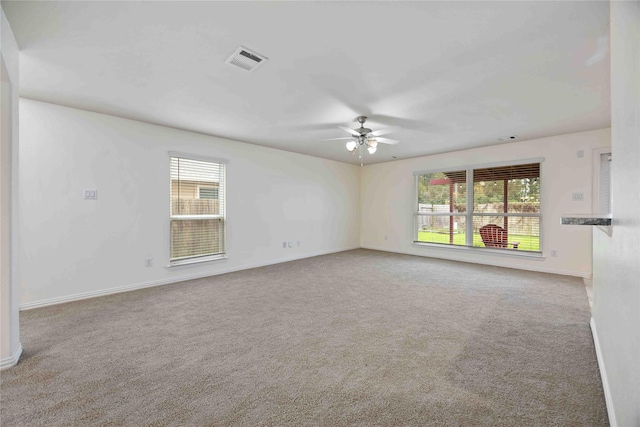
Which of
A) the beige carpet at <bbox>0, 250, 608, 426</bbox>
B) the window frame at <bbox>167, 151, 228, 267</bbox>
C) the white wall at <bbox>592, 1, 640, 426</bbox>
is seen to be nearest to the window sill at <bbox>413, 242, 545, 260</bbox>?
the beige carpet at <bbox>0, 250, 608, 426</bbox>

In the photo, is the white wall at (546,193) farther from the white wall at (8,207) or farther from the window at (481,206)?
the white wall at (8,207)

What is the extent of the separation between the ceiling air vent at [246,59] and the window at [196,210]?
2.46m

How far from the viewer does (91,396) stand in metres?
1.66

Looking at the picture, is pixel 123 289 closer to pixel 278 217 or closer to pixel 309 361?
pixel 278 217

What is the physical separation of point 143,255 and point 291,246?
9.42ft

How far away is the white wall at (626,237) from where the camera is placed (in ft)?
3.05

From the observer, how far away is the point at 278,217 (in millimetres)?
5805

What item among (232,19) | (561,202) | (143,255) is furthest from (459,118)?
(143,255)

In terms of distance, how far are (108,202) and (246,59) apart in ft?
9.44

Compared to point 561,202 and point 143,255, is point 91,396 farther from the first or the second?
point 561,202

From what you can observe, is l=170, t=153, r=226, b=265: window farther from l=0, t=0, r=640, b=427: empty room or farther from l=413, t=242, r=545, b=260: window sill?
l=413, t=242, r=545, b=260: window sill

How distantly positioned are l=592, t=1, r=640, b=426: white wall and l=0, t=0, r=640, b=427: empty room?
24 mm

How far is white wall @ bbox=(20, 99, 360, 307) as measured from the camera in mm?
3217

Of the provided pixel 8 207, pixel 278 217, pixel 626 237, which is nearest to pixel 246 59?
pixel 8 207
